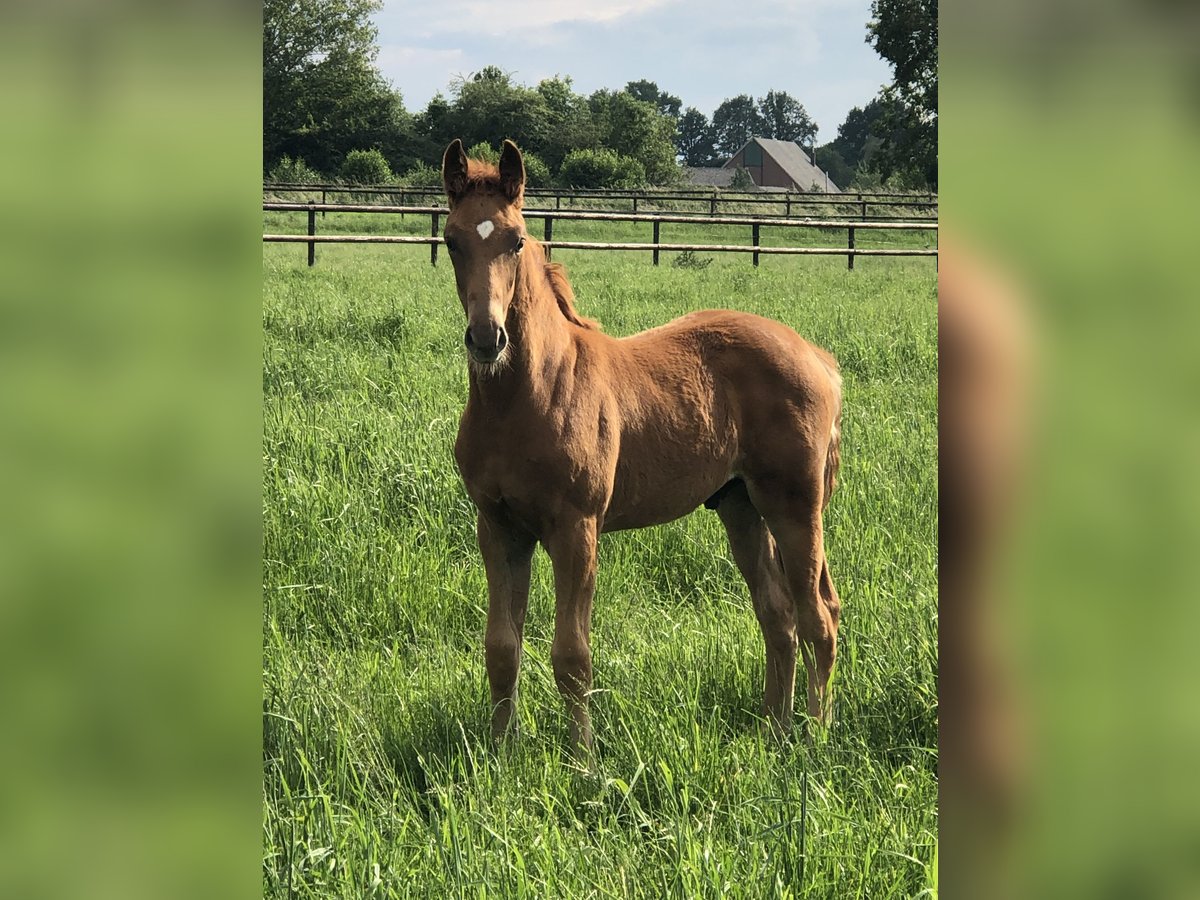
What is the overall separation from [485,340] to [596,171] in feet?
158

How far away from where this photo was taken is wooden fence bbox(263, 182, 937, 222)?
31.6 metres

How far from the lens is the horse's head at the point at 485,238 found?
261cm

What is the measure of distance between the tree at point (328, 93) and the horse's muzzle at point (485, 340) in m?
46.1

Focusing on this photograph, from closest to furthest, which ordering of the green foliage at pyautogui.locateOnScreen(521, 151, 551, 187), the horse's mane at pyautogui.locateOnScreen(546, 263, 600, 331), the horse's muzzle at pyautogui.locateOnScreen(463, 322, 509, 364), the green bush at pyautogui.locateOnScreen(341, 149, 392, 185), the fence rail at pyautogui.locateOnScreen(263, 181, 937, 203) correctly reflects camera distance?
the horse's muzzle at pyautogui.locateOnScreen(463, 322, 509, 364) < the horse's mane at pyautogui.locateOnScreen(546, 263, 600, 331) < the fence rail at pyautogui.locateOnScreen(263, 181, 937, 203) < the green bush at pyautogui.locateOnScreen(341, 149, 392, 185) < the green foliage at pyautogui.locateOnScreen(521, 151, 551, 187)

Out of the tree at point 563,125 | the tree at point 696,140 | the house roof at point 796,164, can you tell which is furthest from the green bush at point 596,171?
the tree at point 696,140

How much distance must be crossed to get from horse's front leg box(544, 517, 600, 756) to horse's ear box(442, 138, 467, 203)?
1046 mm

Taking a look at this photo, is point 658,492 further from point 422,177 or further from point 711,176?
point 711,176

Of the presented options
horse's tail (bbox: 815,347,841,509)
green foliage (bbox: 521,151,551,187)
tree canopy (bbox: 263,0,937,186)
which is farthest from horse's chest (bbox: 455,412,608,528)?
green foliage (bbox: 521,151,551,187)

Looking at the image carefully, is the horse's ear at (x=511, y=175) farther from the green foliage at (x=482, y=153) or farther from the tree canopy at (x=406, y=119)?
the tree canopy at (x=406, y=119)

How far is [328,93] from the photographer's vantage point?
48.5 metres

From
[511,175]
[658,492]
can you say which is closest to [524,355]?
[511,175]

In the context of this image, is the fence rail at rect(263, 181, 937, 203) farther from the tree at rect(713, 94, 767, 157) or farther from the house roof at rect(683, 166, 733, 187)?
the tree at rect(713, 94, 767, 157)
